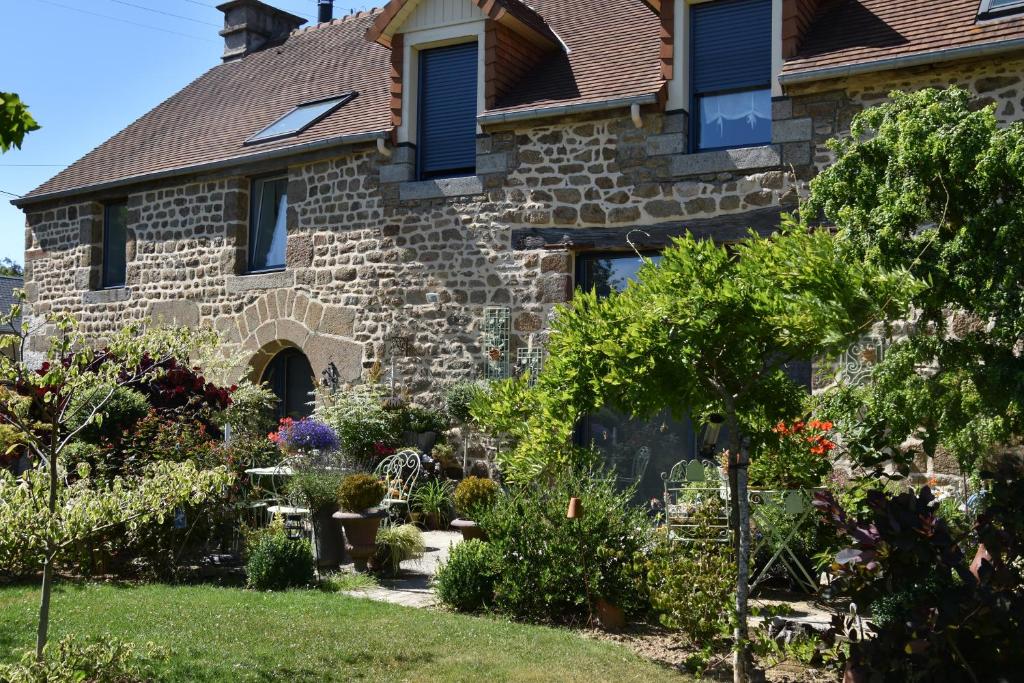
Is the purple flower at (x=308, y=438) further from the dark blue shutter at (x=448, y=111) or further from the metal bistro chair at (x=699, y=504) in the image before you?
the metal bistro chair at (x=699, y=504)

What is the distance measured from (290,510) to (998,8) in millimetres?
7273

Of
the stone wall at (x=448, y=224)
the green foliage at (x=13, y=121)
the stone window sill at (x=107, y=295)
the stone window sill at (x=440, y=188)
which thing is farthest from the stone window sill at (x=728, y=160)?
the stone window sill at (x=107, y=295)

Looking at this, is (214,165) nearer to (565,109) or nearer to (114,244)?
(114,244)

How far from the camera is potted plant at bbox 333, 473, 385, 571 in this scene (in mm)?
7609

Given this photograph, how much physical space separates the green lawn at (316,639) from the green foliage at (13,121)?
2.67m

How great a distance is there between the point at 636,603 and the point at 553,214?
4.87 m

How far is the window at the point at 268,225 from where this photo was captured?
1245 cm

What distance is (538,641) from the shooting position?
5688mm

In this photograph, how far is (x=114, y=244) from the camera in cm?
1428

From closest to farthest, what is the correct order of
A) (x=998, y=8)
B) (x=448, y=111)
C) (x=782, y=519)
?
1. (x=782, y=519)
2. (x=998, y=8)
3. (x=448, y=111)

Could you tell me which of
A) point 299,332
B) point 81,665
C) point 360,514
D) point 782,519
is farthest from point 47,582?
point 299,332

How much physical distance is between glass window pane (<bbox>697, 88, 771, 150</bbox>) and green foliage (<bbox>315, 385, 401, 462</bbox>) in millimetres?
4285

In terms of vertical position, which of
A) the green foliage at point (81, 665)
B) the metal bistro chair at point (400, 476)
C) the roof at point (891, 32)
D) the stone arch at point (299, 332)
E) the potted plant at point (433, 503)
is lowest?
the green foliage at point (81, 665)

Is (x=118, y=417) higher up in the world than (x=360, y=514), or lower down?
higher up
